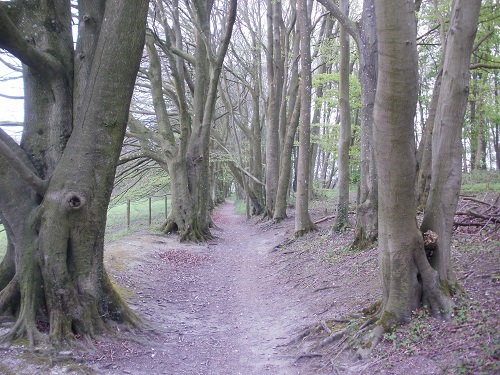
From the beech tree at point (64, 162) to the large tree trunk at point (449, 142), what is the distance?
406 cm

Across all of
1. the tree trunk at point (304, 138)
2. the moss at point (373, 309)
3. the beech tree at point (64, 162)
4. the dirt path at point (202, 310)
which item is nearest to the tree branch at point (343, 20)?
the tree trunk at point (304, 138)

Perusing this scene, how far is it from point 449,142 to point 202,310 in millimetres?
5278

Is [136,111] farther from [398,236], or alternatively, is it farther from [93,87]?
[398,236]

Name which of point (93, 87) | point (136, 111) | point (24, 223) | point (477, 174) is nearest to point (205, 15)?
point (136, 111)

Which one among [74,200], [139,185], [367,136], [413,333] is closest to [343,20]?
[367,136]

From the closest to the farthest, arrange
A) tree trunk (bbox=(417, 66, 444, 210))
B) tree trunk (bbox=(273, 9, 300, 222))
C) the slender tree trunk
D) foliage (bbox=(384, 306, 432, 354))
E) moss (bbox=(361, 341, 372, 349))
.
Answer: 1. foliage (bbox=(384, 306, 432, 354))
2. moss (bbox=(361, 341, 372, 349))
3. tree trunk (bbox=(417, 66, 444, 210))
4. tree trunk (bbox=(273, 9, 300, 222))
5. the slender tree trunk

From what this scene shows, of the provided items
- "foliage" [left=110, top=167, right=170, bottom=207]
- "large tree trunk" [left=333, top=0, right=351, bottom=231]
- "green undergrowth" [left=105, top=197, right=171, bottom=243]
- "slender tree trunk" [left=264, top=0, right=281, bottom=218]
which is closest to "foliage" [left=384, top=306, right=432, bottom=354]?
"large tree trunk" [left=333, top=0, right=351, bottom=231]

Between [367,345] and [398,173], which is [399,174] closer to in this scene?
[398,173]

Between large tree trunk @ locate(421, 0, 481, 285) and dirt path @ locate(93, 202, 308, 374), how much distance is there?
2.36 metres

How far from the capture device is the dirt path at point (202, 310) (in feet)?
17.2

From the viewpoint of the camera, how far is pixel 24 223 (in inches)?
211

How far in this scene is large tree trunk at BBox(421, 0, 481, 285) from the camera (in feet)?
15.8

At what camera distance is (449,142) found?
16.2 ft

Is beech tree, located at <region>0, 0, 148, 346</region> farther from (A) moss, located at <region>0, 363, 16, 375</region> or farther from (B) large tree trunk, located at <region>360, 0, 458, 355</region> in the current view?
(B) large tree trunk, located at <region>360, 0, 458, 355</region>
